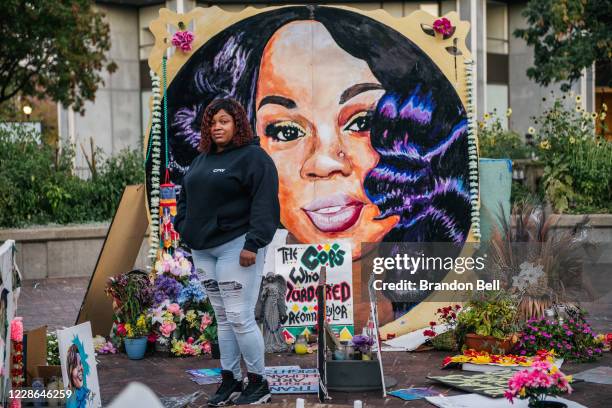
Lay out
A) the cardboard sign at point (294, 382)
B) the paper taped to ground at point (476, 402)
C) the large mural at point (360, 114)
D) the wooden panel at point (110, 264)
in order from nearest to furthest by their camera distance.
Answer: the paper taped to ground at point (476, 402) → the cardboard sign at point (294, 382) → the wooden panel at point (110, 264) → the large mural at point (360, 114)

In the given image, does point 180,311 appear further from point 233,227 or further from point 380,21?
point 380,21

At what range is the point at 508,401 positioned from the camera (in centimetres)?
540

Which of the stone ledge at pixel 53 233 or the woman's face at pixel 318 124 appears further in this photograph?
the stone ledge at pixel 53 233

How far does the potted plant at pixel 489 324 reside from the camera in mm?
6719

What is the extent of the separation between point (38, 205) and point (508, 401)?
10.0 metres

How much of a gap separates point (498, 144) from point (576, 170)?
7.22 ft

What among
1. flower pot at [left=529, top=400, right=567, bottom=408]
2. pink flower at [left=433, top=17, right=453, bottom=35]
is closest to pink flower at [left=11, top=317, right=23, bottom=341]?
flower pot at [left=529, top=400, right=567, bottom=408]

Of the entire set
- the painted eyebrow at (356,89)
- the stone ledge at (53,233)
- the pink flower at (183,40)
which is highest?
the pink flower at (183,40)

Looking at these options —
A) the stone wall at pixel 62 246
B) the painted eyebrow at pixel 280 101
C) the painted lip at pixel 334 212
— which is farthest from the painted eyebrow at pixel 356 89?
the stone wall at pixel 62 246

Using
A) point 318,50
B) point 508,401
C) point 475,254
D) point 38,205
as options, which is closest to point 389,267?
point 475,254

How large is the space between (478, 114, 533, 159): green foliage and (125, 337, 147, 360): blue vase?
876cm

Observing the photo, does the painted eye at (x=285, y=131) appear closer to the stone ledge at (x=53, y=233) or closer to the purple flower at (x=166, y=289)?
the purple flower at (x=166, y=289)

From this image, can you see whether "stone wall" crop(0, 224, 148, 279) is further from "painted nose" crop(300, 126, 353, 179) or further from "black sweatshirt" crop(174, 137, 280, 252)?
"black sweatshirt" crop(174, 137, 280, 252)

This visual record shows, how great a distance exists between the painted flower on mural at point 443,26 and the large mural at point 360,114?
0.24 ft
